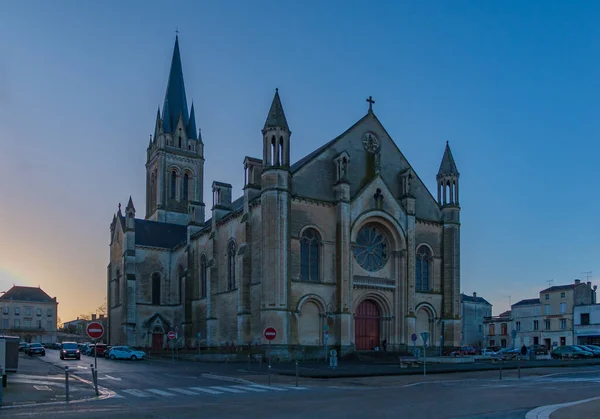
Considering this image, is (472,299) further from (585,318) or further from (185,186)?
(185,186)

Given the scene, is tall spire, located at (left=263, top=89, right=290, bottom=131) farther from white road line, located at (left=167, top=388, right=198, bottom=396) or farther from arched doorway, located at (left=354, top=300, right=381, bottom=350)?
white road line, located at (left=167, top=388, right=198, bottom=396)

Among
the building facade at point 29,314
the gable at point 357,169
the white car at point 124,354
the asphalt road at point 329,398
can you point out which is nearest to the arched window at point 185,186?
the white car at point 124,354

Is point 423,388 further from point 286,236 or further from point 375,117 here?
point 375,117

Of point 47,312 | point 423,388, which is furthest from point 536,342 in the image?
point 47,312

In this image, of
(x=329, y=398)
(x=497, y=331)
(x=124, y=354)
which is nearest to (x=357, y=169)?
(x=124, y=354)

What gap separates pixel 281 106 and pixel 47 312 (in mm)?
91314

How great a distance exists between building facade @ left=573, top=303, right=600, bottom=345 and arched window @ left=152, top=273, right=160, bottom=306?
50147 mm

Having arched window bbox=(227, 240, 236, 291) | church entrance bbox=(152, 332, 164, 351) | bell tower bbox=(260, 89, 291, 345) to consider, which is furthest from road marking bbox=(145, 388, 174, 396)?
church entrance bbox=(152, 332, 164, 351)

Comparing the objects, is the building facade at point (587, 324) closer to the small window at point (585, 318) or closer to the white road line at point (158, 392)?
the small window at point (585, 318)

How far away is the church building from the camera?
131 ft

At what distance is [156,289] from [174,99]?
26.9m

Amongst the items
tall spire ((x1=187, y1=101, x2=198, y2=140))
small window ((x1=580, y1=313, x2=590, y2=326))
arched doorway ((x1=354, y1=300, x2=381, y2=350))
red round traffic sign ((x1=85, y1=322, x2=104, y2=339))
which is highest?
tall spire ((x1=187, y1=101, x2=198, y2=140))

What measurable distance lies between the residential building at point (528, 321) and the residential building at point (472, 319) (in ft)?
33.8

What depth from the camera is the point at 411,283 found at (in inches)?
1761
